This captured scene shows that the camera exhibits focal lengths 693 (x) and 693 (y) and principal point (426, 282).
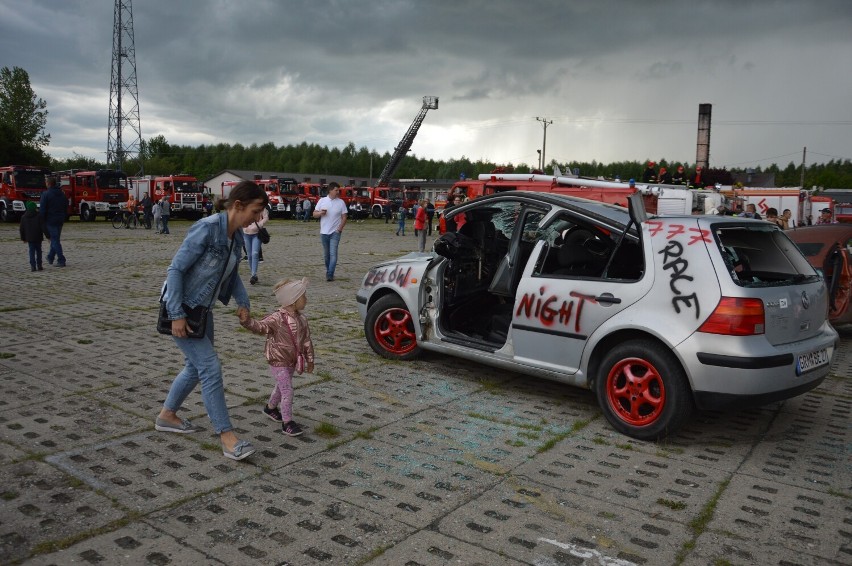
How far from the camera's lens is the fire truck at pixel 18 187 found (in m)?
31.0

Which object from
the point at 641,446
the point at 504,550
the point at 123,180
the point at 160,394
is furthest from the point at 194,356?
the point at 123,180

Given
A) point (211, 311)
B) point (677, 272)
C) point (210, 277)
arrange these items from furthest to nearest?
1. point (677, 272)
2. point (211, 311)
3. point (210, 277)

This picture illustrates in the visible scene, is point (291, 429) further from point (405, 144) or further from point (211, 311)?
A: point (405, 144)

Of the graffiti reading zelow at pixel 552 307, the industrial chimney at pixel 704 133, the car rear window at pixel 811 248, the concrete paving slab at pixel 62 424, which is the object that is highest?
the industrial chimney at pixel 704 133

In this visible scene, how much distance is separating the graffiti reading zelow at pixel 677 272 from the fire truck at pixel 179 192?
37.2 metres

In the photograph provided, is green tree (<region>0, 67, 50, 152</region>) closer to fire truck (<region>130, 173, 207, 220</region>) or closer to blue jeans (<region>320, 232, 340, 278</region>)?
fire truck (<region>130, 173, 207, 220</region>)

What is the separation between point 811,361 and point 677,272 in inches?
45.0

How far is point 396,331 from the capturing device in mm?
6723

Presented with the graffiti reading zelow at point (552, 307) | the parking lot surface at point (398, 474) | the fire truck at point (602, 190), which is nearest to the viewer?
the parking lot surface at point (398, 474)

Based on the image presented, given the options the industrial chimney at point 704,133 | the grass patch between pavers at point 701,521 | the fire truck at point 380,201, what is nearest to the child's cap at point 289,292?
the grass patch between pavers at point 701,521

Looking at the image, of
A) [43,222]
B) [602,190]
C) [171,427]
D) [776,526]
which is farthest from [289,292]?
[602,190]

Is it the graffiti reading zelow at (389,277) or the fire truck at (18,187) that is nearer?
the graffiti reading zelow at (389,277)

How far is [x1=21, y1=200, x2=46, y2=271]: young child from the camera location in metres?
13.3

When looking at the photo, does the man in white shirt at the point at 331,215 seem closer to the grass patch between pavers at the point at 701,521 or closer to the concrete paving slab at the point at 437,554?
the grass patch between pavers at the point at 701,521
